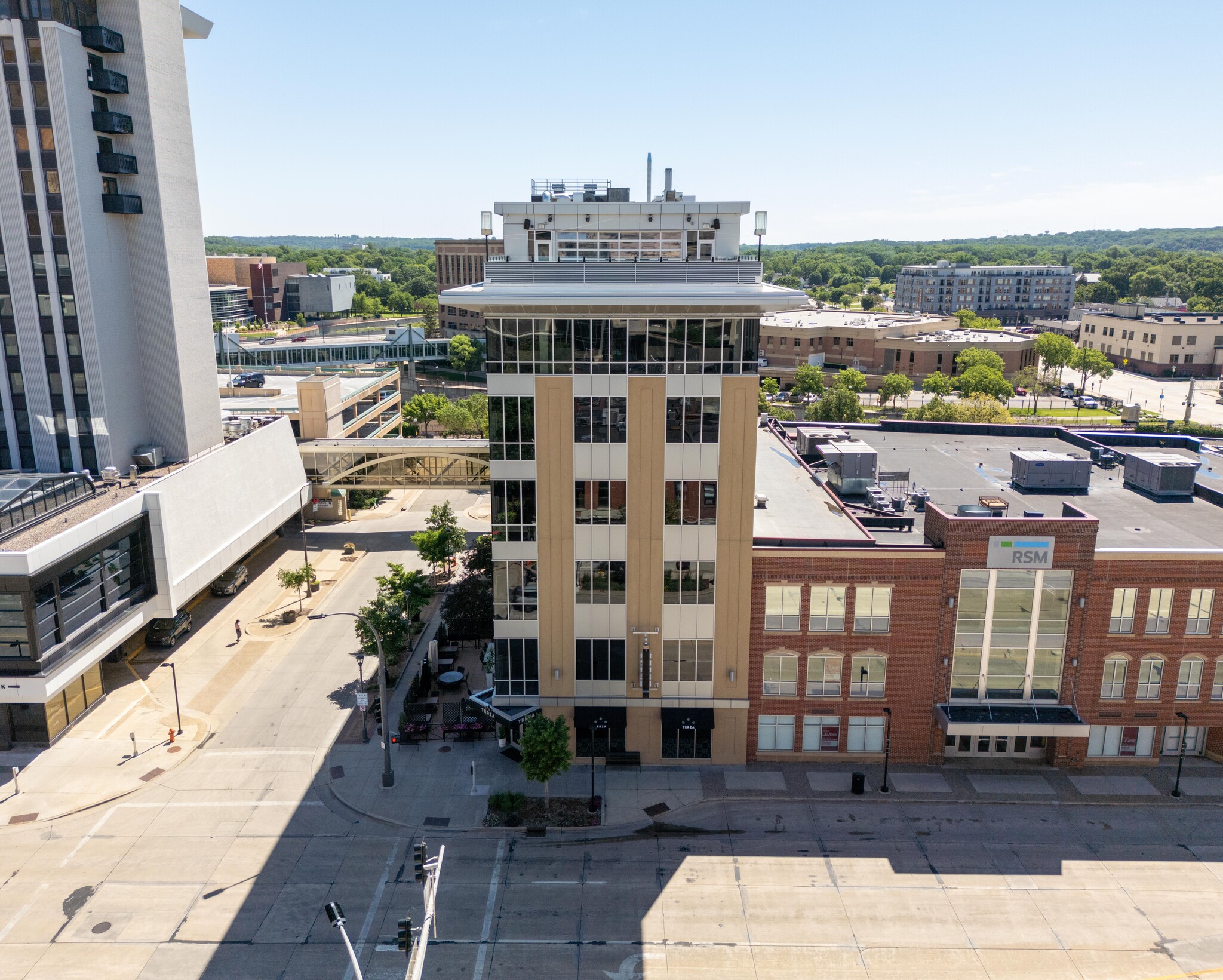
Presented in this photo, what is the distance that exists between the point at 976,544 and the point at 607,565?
691 inches

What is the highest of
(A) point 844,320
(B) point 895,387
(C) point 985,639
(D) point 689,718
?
(A) point 844,320

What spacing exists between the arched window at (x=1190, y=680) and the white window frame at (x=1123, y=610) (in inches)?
140

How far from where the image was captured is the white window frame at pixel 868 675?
43.0m

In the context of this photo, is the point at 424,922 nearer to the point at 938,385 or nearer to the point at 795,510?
the point at 795,510

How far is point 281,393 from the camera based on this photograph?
9369 cm

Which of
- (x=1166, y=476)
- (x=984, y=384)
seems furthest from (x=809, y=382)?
(x=1166, y=476)

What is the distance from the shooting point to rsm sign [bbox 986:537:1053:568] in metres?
41.1

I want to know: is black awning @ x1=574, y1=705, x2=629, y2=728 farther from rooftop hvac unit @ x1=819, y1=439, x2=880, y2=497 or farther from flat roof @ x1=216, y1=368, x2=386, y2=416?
flat roof @ x1=216, y1=368, x2=386, y2=416

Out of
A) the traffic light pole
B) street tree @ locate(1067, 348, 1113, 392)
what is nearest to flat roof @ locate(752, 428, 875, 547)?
the traffic light pole

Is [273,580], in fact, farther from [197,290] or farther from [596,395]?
[596,395]

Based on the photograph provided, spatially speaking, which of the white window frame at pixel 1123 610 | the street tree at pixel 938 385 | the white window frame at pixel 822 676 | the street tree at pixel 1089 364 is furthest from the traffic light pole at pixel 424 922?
the street tree at pixel 1089 364

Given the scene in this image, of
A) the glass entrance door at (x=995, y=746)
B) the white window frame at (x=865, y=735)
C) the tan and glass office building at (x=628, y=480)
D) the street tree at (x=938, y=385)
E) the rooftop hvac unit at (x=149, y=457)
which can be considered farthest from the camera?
the street tree at (x=938, y=385)

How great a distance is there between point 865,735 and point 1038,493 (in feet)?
61.0

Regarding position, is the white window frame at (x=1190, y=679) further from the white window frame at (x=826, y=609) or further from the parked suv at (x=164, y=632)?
the parked suv at (x=164, y=632)
